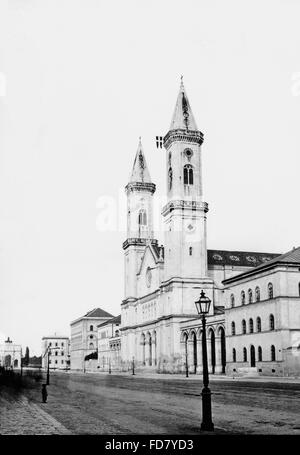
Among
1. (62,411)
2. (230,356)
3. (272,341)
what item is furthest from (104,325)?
(62,411)

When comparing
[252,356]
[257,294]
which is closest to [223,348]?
[252,356]

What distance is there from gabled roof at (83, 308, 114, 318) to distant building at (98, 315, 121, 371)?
12.6 meters

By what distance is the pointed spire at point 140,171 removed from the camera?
366 ft

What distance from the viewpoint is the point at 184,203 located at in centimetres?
8631

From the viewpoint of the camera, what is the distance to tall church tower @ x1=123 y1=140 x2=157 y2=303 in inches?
4323

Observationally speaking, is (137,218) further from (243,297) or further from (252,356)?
(252,356)

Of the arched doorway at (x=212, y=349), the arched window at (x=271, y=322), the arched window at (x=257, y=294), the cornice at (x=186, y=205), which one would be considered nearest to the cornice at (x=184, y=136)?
the cornice at (x=186, y=205)

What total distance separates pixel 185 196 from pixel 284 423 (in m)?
71.6

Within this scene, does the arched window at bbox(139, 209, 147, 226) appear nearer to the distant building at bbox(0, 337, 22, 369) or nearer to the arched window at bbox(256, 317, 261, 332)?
the arched window at bbox(256, 317, 261, 332)

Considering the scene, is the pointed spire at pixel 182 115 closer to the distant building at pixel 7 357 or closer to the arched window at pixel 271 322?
the arched window at pixel 271 322

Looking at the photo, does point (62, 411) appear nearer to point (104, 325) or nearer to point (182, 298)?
point (182, 298)

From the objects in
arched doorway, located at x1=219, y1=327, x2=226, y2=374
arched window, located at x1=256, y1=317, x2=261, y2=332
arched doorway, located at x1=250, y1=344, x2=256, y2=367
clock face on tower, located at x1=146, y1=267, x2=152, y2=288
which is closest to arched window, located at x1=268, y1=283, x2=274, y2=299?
arched window, located at x1=256, y1=317, x2=261, y2=332

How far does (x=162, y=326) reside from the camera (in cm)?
8700

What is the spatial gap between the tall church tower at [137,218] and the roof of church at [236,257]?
15.5 metres
